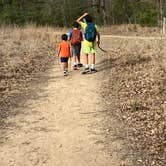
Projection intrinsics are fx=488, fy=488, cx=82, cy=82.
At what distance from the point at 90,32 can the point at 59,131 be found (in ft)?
20.3

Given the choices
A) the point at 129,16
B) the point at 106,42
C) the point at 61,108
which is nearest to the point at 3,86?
the point at 61,108

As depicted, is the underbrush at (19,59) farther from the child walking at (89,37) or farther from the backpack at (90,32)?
the backpack at (90,32)

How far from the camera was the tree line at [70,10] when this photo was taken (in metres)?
49.0

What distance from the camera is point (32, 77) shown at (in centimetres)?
1544

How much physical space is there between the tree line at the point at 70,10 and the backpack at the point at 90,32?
3133 centimetres

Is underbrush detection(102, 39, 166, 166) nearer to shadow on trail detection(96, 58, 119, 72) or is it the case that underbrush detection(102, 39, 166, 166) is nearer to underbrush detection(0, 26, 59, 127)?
shadow on trail detection(96, 58, 119, 72)

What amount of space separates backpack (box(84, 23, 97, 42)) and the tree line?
31.3 m

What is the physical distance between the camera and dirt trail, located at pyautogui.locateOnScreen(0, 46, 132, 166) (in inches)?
328

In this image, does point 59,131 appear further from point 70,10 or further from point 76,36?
point 70,10

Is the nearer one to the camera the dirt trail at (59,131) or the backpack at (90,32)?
the dirt trail at (59,131)

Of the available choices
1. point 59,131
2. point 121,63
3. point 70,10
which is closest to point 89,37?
point 121,63

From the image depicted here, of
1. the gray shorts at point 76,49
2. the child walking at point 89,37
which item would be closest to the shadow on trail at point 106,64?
the child walking at point 89,37

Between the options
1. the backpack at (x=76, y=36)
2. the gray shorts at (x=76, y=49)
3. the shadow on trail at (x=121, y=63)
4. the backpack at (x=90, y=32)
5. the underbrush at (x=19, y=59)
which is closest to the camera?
the underbrush at (x=19, y=59)

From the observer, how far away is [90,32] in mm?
15305
